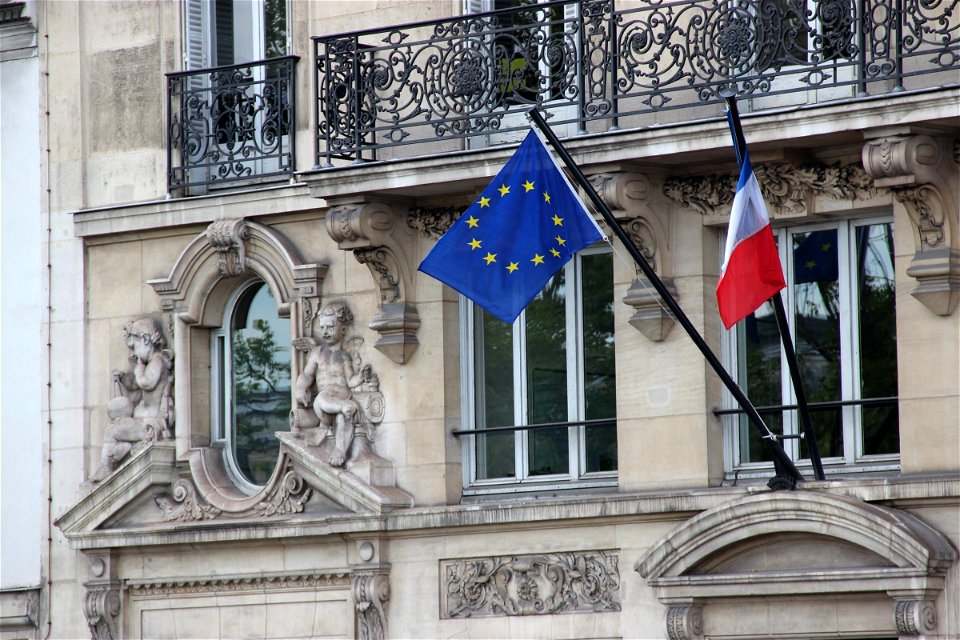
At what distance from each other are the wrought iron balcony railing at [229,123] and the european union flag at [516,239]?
129 inches

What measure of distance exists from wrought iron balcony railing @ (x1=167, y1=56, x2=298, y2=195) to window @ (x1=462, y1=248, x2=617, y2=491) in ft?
7.49

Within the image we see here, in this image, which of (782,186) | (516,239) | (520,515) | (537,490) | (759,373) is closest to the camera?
(516,239)

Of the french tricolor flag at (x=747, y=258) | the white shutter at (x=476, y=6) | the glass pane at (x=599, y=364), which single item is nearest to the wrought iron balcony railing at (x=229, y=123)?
the white shutter at (x=476, y=6)

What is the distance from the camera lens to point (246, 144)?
62.8ft

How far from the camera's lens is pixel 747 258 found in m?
15.3

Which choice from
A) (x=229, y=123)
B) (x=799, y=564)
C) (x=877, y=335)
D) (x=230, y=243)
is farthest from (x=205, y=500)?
(x=877, y=335)

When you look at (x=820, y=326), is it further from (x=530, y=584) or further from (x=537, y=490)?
(x=530, y=584)

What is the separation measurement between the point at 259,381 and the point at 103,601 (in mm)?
2224

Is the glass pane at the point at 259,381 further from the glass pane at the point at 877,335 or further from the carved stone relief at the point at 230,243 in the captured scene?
the glass pane at the point at 877,335

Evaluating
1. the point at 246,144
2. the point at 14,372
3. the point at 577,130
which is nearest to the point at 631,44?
the point at 577,130

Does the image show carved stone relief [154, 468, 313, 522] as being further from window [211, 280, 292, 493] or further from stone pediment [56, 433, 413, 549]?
window [211, 280, 292, 493]

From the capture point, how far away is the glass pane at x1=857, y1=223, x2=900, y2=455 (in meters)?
16.0

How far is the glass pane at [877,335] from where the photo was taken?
16031 mm

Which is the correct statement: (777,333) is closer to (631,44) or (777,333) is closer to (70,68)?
(631,44)
